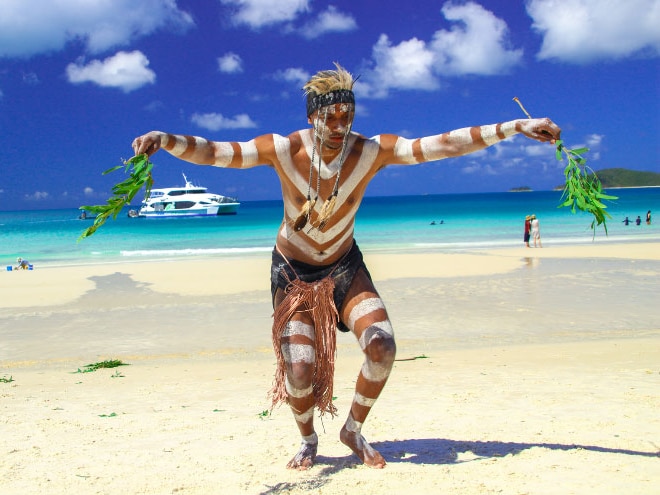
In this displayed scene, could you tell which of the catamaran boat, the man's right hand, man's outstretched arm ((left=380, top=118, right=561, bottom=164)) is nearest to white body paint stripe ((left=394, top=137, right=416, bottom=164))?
man's outstretched arm ((left=380, top=118, right=561, bottom=164))

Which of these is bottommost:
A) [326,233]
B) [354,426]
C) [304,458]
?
[304,458]

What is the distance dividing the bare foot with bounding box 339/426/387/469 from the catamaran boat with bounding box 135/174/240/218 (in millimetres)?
77999

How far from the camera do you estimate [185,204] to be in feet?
266

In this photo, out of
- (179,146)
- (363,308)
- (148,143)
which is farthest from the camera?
(363,308)

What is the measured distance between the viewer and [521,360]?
7.45m

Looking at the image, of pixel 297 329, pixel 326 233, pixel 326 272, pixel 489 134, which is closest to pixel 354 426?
pixel 297 329

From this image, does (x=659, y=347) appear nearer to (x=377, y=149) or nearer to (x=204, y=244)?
(x=377, y=149)

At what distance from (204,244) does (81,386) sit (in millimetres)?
33055

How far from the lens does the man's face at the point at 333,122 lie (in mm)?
3830

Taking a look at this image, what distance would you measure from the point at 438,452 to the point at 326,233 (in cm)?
161

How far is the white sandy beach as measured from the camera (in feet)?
12.4

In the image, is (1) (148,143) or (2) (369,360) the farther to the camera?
(2) (369,360)

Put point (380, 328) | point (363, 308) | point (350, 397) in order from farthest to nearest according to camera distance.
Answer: point (350, 397) < point (363, 308) < point (380, 328)

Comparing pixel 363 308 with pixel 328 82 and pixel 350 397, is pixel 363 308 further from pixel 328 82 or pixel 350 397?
pixel 350 397
